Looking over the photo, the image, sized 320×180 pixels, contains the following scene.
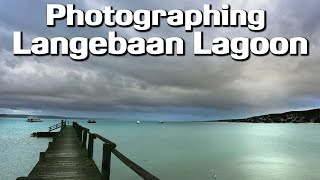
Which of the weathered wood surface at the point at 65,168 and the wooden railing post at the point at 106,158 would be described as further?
the weathered wood surface at the point at 65,168

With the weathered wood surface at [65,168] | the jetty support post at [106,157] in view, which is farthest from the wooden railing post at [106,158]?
the weathered wood surface at [65,168]

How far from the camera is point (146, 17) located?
15.2m

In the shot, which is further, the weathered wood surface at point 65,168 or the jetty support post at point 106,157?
the weathered wood surface at point 65,168

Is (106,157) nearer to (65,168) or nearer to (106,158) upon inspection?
(106,158)

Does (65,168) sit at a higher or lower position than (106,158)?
lower

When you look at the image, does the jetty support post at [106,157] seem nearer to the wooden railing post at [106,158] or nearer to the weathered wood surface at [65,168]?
the wooden railing post at [106,158]

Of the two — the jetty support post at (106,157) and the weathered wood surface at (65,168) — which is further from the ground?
the jetty support post at (106,157)

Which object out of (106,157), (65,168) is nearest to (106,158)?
(106,157)

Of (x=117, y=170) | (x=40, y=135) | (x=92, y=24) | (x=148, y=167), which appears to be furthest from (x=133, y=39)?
(x=40, y=135)

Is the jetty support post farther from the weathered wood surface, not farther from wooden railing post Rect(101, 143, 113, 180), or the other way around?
the weathered wood surface

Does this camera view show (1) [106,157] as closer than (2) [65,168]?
Yes

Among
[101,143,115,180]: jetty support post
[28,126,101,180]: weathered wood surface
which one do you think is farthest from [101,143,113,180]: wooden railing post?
[28,126,101,180]: weathered wood surface

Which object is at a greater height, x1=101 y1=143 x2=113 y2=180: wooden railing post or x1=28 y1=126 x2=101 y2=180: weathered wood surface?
x1=101 y1=143 x2=113 y2=180: wooden railing post

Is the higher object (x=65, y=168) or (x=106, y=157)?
(x=106, y=157)
